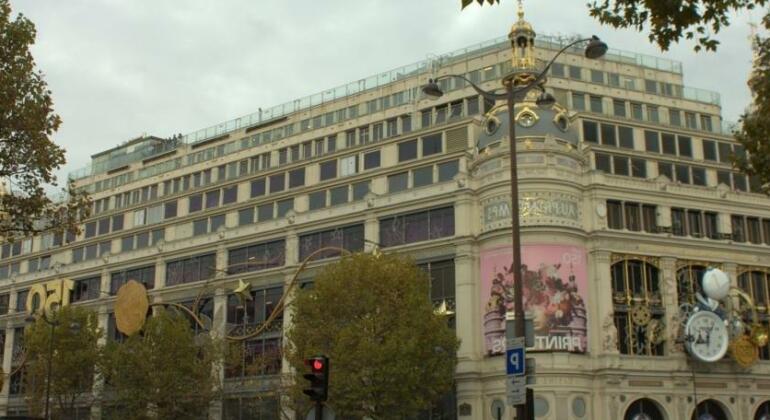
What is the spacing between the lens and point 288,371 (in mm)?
61594

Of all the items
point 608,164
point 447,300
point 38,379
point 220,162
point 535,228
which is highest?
point 220,162

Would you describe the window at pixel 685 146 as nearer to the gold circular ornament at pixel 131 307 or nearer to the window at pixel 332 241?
the window at pixel 332 241

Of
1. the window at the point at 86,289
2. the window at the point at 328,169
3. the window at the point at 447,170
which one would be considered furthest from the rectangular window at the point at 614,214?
the window at the point at 86,289

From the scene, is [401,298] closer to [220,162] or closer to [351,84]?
[351,84]

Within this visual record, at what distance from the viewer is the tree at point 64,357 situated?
6594 centimetres

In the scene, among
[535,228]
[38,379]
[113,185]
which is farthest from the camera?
[113,185]

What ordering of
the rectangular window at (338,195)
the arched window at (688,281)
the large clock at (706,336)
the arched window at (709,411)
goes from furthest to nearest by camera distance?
the rectangular window at (338,195)
the arched window at (688,281)
the arched window at (709,411)
the large clock at (706,336)

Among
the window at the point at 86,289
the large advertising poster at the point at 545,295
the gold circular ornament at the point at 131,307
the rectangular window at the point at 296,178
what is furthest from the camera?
the window at the point at 86,289

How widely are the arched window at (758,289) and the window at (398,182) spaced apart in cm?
2262

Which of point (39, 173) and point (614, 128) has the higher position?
point (614, 128)

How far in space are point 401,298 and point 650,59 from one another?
32498 mm

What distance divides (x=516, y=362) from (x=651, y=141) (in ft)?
145

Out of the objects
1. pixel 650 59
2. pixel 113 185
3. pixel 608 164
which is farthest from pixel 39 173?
pixel 113 185

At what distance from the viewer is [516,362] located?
853 inches
